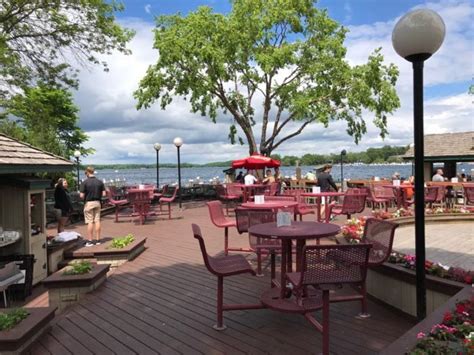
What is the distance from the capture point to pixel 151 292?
5.05 meters

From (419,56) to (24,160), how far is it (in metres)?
5.49

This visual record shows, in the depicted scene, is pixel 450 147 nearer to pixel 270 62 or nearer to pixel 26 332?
pixel 270 62

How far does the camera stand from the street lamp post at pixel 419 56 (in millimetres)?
3268

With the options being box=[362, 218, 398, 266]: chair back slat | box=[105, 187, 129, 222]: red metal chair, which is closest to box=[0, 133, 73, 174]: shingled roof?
box=[362, 218, 398, 266]: chair back slat

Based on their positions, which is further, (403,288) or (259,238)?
Result: (259,238)

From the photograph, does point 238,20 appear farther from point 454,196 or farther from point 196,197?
point 454,196

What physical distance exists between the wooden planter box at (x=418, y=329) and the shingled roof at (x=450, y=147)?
61.4 feet

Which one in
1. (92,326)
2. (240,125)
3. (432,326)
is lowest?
(92,326)

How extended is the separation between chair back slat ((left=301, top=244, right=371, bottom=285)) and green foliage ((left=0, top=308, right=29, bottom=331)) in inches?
101

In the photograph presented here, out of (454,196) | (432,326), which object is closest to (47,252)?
(432,326)

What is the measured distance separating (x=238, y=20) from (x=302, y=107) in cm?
488

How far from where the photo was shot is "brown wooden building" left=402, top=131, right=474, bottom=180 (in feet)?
65.0

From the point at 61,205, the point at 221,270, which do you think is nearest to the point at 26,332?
→ the point at 221,270

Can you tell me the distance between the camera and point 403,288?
402 cm
